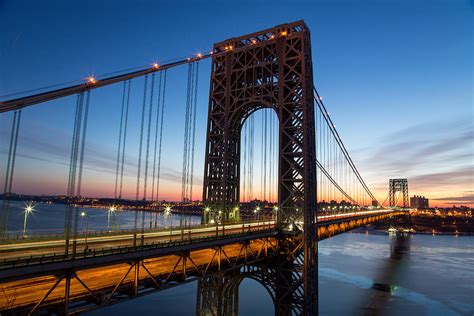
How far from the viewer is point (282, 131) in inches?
1316

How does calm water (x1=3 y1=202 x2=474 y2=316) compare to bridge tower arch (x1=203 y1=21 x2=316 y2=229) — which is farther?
calm water (x1=3 y1=202 x2=474 y2=316)

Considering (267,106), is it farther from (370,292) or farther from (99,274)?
(370,292)

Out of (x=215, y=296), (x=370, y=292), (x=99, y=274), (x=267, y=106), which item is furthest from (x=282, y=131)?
(x=370, y=292)

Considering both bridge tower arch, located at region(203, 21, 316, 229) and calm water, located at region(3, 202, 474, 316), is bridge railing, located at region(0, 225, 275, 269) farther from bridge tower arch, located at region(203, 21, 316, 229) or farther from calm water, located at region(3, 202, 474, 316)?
calm water, located at region(3, 202, 474, 316)

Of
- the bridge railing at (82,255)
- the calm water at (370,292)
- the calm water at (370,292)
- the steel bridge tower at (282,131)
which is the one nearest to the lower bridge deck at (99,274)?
the bridge railing at (82,255)

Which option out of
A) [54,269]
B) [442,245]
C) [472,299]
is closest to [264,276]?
[54,269]

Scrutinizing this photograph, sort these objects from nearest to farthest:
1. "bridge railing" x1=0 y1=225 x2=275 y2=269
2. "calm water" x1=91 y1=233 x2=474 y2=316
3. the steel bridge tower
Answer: "bridge railing" x1=0 y1=225 x2=275 y2=269
the steel bridge tower
"calm water" x1=91 y1=233 x2=474 y2=316

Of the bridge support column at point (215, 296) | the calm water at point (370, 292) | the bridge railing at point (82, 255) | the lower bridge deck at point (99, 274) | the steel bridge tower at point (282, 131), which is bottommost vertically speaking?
the calm water at point (370, 292)

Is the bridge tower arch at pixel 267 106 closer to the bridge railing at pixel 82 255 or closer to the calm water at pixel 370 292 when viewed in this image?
the bridge railing at pixel 82 255

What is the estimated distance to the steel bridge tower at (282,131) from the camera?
31.2 metres

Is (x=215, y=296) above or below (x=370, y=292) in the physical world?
above

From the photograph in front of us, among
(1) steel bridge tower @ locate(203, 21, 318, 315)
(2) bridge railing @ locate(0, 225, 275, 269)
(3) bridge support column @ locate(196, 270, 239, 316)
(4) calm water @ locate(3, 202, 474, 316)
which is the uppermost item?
(1) steel bridge tower @ locate(203, 21, 318, 315)

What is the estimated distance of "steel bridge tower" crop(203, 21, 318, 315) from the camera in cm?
3116

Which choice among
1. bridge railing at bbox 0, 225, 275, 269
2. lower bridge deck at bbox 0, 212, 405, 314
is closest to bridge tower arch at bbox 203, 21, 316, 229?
lower bridge deck at bbox 0, 212, 405, 314
